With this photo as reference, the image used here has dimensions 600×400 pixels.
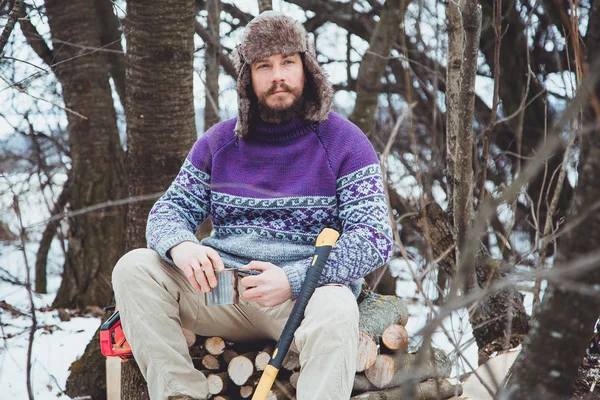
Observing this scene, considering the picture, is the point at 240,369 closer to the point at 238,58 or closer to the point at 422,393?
the point at 422,393

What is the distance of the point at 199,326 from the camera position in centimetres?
250

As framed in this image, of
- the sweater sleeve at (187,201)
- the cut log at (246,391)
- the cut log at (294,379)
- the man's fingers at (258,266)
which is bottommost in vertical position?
the cut log at (246,391)

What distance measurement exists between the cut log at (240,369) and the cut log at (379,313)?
465mm

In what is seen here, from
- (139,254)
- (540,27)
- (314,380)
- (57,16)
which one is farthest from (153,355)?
(540,27)

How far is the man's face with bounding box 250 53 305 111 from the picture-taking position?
8.68 ft

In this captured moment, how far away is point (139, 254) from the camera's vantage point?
7.81 feet

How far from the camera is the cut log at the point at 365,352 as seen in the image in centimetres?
236

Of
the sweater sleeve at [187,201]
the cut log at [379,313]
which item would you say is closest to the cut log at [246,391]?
the cut log at [379,313]

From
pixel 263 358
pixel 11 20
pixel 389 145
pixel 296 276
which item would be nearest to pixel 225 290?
pixel 296 276

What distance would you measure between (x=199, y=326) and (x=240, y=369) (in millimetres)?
236

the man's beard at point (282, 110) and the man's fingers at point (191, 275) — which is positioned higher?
the man's beard at point (282, 110)

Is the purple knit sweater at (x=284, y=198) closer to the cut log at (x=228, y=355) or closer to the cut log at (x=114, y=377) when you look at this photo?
the cut log at (x=228, y=355)

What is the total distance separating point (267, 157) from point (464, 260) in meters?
1.81

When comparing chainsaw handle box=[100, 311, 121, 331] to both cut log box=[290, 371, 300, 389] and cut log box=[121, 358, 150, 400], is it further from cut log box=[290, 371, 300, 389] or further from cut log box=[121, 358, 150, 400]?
cut log box=[290, 371, 300, 389]
